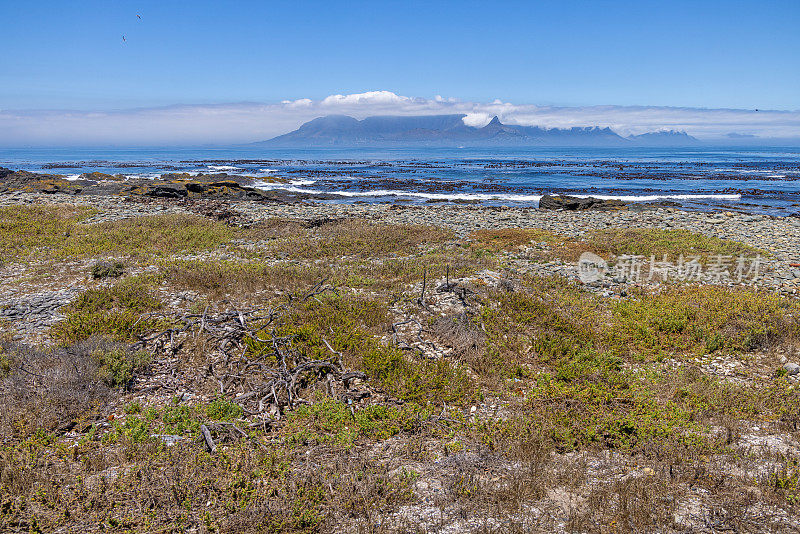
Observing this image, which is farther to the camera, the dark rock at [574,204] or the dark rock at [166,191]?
the dark rock at [166,191]

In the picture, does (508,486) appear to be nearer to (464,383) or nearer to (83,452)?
(464,383)

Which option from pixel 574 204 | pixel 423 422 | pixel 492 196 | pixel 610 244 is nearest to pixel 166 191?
pixel 492 196

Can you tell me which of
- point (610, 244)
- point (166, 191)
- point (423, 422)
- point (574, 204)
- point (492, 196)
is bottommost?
point (423, 422)

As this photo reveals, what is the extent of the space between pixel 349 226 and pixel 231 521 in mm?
19680

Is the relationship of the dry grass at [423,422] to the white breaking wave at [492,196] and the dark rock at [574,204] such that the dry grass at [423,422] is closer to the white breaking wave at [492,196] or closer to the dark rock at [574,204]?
the dark rock at [574,204]

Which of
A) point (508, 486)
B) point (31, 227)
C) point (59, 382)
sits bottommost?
point (508, 486)

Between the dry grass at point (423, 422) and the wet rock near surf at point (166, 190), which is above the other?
the wet rock near surf at point (166, 190)

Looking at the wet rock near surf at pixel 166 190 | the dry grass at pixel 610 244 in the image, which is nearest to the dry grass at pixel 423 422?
the dry grass at pixel 610 244

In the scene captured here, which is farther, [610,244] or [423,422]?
[610,244]

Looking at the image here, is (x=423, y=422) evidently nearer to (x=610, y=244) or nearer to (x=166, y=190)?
(x=610, y=244)

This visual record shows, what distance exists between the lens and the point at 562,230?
23094mm

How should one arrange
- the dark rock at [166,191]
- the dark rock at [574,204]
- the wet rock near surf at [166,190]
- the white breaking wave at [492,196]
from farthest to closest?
the white breaking wave at [492,196] < the wet rock near surf at [166,190] < the dark rock at [166,191] < the dark rock at [574,204]

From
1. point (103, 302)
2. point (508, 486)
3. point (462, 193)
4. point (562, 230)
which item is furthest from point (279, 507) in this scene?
point (462, 193)

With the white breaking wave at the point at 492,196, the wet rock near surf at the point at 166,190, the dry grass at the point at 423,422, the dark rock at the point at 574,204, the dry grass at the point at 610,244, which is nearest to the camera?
the dry grass at the point at 423,422
